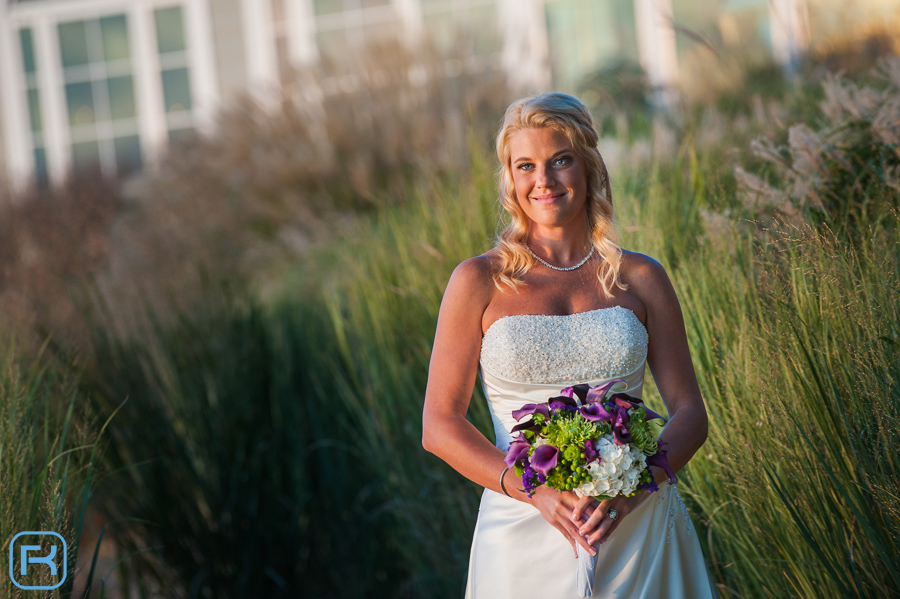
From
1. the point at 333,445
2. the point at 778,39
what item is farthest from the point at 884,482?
the point at 778,39

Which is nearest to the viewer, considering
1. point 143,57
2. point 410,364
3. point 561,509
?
point 561,509

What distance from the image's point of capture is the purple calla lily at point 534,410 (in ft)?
6.11

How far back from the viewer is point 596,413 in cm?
183

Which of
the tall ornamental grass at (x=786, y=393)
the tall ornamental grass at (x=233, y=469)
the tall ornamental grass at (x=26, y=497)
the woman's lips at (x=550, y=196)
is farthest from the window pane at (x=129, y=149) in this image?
the woman's lips at (x=550, y=196)

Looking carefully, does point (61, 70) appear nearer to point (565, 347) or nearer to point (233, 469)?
point (233, 469)

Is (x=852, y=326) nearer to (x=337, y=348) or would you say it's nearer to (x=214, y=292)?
(x=337, y=348)

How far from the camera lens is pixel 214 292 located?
4.45 meters

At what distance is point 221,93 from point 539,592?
10.7 m

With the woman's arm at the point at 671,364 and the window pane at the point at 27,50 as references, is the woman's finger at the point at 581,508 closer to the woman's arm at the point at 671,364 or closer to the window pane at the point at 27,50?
the woman's arm at the point at 671,364

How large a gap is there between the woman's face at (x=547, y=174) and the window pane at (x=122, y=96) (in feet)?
36.7

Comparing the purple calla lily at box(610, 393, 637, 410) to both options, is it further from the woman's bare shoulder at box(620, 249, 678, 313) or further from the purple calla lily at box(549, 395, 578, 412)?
the woman's bare shoulder at box(620, 249, 678, 313)

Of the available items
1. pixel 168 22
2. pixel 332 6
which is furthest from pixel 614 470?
pixel 168 22
